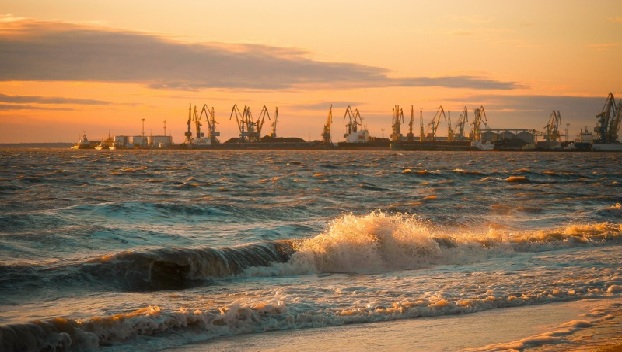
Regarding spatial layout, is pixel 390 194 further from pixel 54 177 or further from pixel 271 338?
pixel 271 338

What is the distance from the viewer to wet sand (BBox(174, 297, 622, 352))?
8898 millimetres

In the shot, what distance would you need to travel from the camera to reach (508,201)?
31.3m

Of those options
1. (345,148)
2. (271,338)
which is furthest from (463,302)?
(345,148)

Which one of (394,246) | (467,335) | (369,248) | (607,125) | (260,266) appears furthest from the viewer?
(607,125)

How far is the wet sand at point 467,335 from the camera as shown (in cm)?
890

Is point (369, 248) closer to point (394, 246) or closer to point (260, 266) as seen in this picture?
point (394, 246)

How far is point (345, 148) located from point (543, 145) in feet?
154

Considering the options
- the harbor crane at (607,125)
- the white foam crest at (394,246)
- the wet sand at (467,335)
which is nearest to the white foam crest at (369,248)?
the white foam crest at (394,246)

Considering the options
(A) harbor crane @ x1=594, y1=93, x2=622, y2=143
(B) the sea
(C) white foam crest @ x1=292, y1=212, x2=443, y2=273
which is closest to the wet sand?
(B) the sea

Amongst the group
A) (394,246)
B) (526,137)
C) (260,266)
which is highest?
(526,137)

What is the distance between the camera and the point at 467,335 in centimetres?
949

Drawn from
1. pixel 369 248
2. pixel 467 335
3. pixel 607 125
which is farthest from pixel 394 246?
pixel 607 125

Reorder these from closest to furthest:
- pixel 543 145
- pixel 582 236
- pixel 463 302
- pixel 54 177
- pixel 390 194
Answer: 1. pixel 463 302
2. pixel 582 236
3. pixel 390 194
4. pixel 54 177
5. pixel 543 145

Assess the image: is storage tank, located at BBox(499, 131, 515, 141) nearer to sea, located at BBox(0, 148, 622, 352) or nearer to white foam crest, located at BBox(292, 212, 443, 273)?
sea, located at BBox(0, 148, 622, 352)
